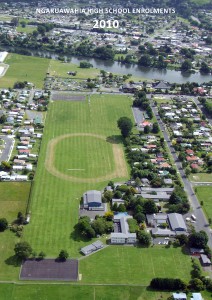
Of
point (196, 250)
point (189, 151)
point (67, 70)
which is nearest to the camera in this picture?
point (196, 250)

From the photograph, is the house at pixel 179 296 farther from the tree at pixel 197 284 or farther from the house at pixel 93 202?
the house at pixel 93 202

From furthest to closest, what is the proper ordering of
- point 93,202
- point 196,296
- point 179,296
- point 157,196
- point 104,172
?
point 104,172 → point 157,196 → point 93,202 → point 196,296 → point 179,296

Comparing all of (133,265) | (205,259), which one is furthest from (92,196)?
(205,259)

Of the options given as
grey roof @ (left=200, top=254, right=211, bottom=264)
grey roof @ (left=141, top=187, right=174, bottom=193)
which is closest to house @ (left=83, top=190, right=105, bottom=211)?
grey roof @ (left=141, top=187, right=174, bottom=193)

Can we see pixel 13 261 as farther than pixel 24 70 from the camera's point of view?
No

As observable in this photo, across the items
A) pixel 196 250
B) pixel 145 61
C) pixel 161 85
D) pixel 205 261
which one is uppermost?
pixel 145 61

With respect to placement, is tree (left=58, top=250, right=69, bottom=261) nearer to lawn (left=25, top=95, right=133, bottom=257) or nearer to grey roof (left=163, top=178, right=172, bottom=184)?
lawn (left=25, top=95, right=133, bottom=257)

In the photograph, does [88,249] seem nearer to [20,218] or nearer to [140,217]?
[140,217]
